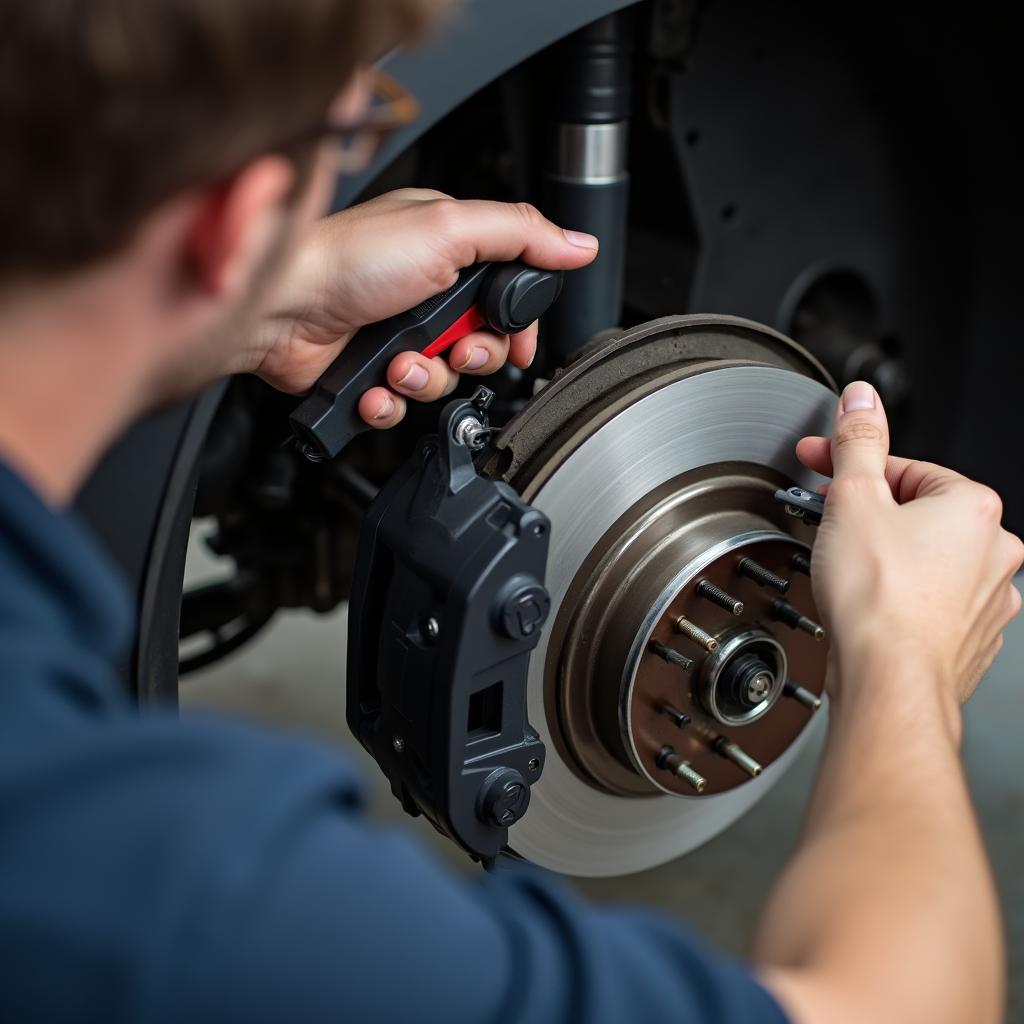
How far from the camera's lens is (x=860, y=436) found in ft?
2.65

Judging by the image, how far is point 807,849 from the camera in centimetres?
57

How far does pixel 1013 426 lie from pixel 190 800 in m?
1.14

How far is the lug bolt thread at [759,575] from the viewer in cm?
91

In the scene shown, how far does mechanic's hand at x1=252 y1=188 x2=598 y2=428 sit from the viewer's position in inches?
33.0

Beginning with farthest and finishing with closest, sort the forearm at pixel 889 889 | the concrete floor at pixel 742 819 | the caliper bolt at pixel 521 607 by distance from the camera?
the concrete floor at pixel 742 819 < the caliper bolt at pixel 521 607 < the forearm at pixel 889 889

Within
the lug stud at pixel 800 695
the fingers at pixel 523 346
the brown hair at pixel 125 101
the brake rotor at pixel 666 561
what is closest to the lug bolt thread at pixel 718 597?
the brake rotor at pixel 666 561

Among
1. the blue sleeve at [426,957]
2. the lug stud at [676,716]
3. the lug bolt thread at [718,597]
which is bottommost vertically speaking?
the lug stud at [676,716]

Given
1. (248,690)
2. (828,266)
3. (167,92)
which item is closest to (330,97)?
(167,92)

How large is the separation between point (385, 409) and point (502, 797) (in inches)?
10.9

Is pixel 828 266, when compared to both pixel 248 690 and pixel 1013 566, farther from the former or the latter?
pixel 248 690

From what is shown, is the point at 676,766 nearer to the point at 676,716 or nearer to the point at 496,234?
the point at 676,716

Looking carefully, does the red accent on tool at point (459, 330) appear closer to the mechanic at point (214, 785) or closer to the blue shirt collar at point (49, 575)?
the mechanic at point (214, 785)

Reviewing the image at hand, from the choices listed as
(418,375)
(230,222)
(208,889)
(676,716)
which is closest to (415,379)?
(418,375)

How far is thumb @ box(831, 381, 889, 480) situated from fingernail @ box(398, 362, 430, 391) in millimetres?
285
